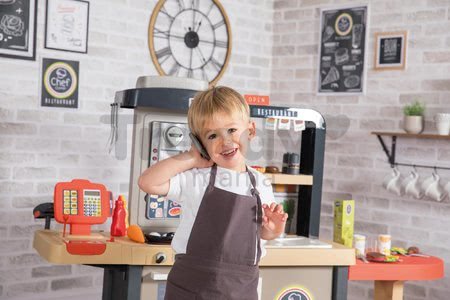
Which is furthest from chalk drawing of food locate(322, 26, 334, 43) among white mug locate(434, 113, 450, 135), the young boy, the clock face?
the young boy

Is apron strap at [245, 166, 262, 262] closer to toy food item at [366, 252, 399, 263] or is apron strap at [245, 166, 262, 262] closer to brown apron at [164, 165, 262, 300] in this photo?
brown apron at [164, 165, 262, 300]

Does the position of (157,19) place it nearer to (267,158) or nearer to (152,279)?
(267,158)

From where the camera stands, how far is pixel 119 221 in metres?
2.83

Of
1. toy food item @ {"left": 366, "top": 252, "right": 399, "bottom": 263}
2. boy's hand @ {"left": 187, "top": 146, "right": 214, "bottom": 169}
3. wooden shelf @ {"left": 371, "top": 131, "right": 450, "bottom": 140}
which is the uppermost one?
wooden shelf @ {"left": 371, "top": 131, "right": 450, "bottom": 140}

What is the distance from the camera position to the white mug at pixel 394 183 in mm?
4047

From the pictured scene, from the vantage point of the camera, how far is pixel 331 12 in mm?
4594

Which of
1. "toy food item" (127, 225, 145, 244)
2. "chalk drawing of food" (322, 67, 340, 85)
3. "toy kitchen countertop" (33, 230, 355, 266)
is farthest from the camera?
"chalk drawing of food" (322, 67, 340, 85)

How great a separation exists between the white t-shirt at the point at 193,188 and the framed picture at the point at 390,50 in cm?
239

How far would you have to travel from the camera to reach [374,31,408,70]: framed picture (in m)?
4.21

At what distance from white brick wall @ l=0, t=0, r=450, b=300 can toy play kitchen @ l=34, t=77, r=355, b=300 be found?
0.84 meters

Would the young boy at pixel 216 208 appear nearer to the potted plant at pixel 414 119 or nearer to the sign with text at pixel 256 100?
the sign with text at pixel 256 100

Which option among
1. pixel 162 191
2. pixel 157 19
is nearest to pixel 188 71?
pixel 157 19

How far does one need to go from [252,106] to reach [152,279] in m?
0.88

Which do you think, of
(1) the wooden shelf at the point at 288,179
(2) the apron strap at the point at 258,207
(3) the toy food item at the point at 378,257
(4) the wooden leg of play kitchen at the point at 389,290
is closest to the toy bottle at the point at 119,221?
(1) the wooden shelf at the point at 288,179
